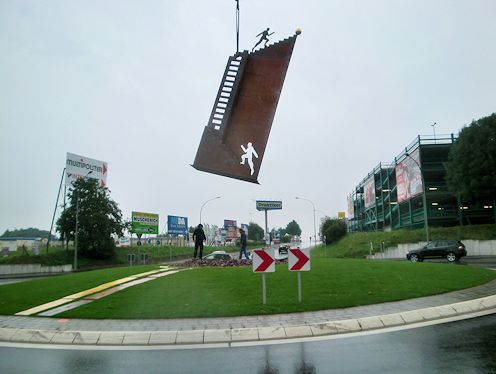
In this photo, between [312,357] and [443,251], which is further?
[443,251]

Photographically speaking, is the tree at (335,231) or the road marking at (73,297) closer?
the road marking at (73,297)

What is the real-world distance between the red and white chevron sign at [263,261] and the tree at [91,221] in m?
41.9

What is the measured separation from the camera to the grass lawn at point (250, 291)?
9.30 meters

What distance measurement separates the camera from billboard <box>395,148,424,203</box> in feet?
157

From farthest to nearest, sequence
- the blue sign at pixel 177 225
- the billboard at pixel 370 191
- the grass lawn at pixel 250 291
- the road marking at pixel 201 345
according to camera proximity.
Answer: the billboard at pixel 370 191 → the blue sign at pixel 177 225 → the grass lawn at pixel 250 291 → the road marking at pixel 201 345

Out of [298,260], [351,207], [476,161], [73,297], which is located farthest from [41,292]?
[351,207]

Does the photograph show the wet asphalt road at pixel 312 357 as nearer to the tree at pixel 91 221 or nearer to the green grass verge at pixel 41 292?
the green grass verge at pixel 41 292

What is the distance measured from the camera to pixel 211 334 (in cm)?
757

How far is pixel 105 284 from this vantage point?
13148 millimetres

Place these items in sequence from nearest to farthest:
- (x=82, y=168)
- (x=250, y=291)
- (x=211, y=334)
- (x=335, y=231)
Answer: (x=211, y=334), (x=250, y=291), (x=82, y=168), (x=335, y=231)

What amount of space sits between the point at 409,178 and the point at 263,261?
45.1m

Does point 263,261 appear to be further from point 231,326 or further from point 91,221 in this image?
point 91,221

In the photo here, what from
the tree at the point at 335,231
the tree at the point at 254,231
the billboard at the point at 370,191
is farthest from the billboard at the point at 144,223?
the tree at the point at 254,231

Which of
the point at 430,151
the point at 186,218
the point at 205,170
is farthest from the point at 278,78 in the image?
the point at 186,218
